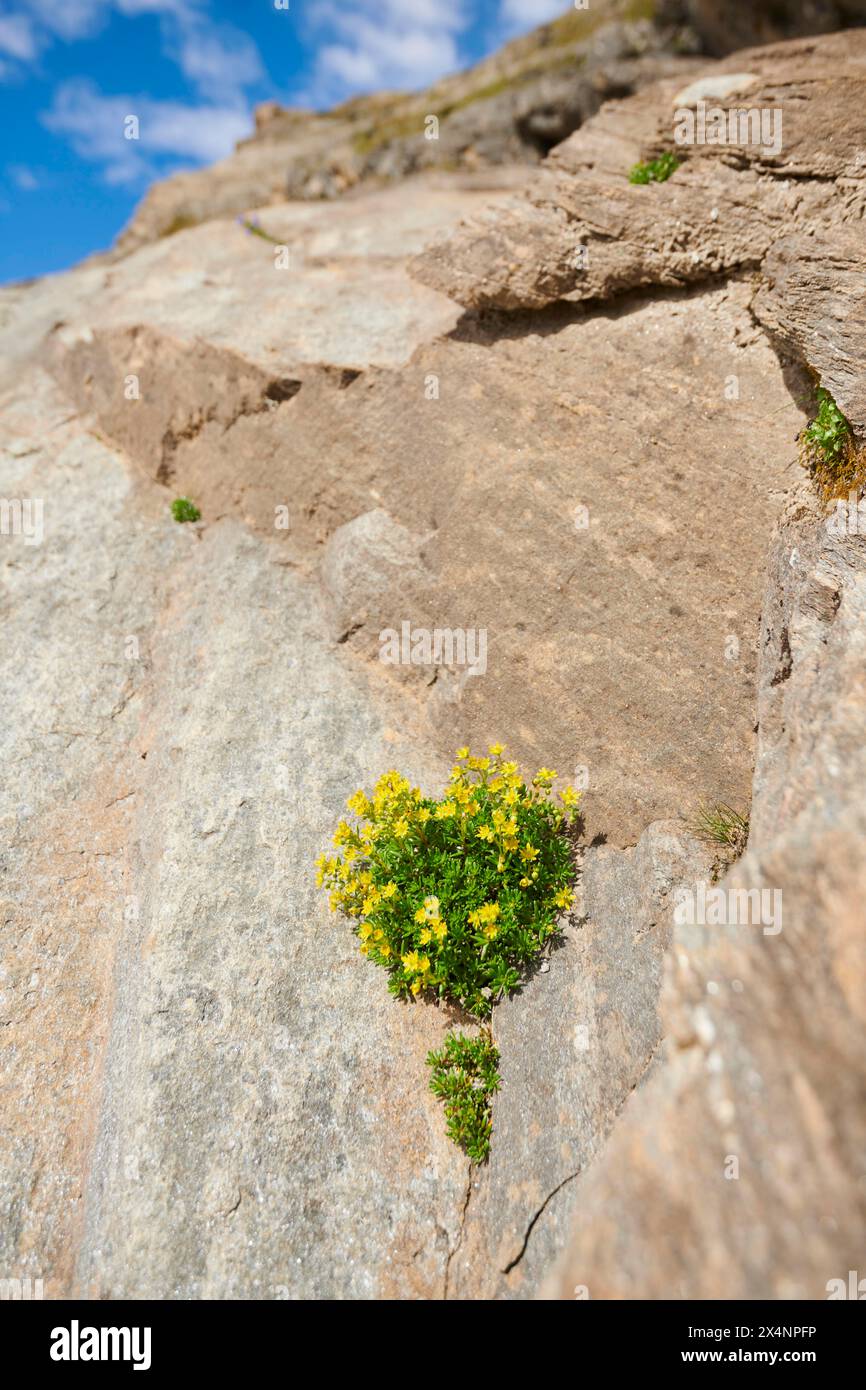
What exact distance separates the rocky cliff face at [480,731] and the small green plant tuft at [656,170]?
375 millimetres

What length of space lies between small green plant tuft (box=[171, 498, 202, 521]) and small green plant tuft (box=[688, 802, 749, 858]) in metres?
8.90

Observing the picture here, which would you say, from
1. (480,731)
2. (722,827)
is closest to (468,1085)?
(722,827)

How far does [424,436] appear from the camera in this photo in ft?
33.8

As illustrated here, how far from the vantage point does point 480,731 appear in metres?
9.21

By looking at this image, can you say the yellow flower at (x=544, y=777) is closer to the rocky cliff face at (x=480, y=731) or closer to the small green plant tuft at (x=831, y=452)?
the rocky cliff face at (x=480, y=731)

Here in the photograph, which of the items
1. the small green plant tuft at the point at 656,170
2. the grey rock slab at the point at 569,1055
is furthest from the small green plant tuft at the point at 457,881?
the small green plant tuft at the point at 656,170

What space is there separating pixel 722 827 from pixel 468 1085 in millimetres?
3319

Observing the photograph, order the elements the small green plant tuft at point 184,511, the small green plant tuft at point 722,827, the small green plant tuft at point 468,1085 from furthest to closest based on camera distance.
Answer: the small green plant tuft at point 184,511, the small green plant tuft at point 722,827, the small green plant tuft at point 468,1085

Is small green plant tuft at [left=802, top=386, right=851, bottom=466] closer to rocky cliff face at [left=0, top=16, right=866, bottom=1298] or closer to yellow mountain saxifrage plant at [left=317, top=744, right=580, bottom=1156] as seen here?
rocky cliff face at [left=0, top=16, right=866, bottom=1298]

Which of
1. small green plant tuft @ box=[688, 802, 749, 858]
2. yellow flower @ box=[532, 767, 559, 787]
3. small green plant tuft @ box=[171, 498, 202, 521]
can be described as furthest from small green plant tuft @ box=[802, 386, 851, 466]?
small green plant tuft @ box=[171, 498, 202, 521]

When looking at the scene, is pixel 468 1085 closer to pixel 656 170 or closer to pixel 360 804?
pixel 360 804

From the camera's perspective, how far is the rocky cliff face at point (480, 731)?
4.34 meters
